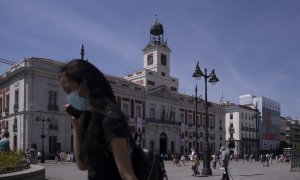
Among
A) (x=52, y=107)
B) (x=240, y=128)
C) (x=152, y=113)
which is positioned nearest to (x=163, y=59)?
(x=152, y=113)

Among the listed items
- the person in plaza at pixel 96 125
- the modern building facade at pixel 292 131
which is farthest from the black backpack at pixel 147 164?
the modern building facade at pixel 292 131

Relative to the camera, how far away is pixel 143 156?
2.13 m

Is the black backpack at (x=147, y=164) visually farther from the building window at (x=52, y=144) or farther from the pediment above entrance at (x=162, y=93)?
the pediment above entrance at (x=162, y=93)

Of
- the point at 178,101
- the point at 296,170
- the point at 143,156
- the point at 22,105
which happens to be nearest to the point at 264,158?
the point at 296,170

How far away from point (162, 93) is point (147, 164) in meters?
57.9

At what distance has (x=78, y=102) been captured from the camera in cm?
217

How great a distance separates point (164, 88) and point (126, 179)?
191ft

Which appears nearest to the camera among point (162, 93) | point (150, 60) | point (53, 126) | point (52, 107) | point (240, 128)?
point (53, 126)

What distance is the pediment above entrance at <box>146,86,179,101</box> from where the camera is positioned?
57869 millimetres

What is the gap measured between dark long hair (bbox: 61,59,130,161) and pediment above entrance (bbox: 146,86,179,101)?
5451 cm

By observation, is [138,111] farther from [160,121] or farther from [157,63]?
→ [157,63]

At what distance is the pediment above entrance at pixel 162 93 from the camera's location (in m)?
57.9

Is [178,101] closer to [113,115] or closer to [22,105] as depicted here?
[22,105]

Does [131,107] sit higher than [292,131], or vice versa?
[131,107]
